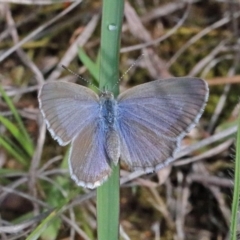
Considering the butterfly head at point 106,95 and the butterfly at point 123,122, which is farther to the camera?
the butterfly head at point 106,95

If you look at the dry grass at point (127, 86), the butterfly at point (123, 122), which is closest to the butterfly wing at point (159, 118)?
the butterfly at point (123, 122)

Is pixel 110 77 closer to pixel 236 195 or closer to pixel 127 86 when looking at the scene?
pixel 236 195

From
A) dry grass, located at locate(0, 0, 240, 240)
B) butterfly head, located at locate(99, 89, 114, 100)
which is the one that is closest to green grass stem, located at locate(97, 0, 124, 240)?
butterfly head, located at locate(99, 89, 114, 100)

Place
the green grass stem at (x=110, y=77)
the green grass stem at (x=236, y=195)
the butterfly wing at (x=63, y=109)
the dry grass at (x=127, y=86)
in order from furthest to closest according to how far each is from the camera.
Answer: the dry grass at (x=127, y=86)
the butterfly wing at (x=63, y=109)
the green grass stem at (x=110, y=77)
the green grass stem at (x=236, y=195)

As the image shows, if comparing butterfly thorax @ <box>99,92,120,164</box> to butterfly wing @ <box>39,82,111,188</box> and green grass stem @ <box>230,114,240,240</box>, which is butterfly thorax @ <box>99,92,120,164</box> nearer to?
butterfly wing @ <box>39,82,111,188</box>

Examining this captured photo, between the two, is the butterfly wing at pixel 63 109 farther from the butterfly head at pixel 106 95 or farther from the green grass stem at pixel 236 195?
the green grass stem at pixel 236 195

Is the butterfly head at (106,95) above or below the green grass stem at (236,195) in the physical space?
above

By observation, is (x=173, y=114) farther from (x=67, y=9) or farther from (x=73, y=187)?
(x=67, y=9)

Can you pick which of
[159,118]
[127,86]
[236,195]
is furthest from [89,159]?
[127,86]
